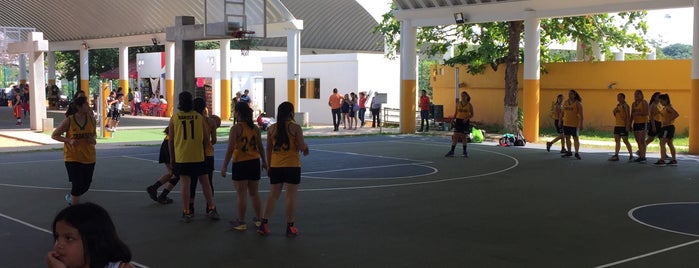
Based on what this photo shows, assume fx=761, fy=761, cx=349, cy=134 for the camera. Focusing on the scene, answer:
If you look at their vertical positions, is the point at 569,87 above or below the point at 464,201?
above

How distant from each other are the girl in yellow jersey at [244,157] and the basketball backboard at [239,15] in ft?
39.3

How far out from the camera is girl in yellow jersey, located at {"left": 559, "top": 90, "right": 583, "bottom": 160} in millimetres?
18344

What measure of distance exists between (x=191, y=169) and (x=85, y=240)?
22.7ft

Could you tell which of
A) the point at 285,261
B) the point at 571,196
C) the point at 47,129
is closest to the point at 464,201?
the point at 571,196

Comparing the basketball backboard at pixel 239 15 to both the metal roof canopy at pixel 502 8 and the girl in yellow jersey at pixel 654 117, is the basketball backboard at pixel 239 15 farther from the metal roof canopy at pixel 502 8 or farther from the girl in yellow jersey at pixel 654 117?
the girl in yellow jersey at pixel 654 117

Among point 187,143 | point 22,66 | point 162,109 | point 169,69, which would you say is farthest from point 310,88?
point 187,143

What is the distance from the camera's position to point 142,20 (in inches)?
1591

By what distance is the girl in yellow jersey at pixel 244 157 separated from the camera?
31.1 feet

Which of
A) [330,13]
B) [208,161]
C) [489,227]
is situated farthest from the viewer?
[330,13]

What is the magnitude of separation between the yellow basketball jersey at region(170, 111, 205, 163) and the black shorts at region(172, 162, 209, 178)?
5 centimetres

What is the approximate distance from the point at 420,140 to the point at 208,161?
1541cm

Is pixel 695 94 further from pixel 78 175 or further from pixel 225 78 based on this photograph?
pixel 225 78

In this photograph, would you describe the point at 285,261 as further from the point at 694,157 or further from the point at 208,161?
the point at 694,157

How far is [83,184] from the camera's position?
10.6 metres
